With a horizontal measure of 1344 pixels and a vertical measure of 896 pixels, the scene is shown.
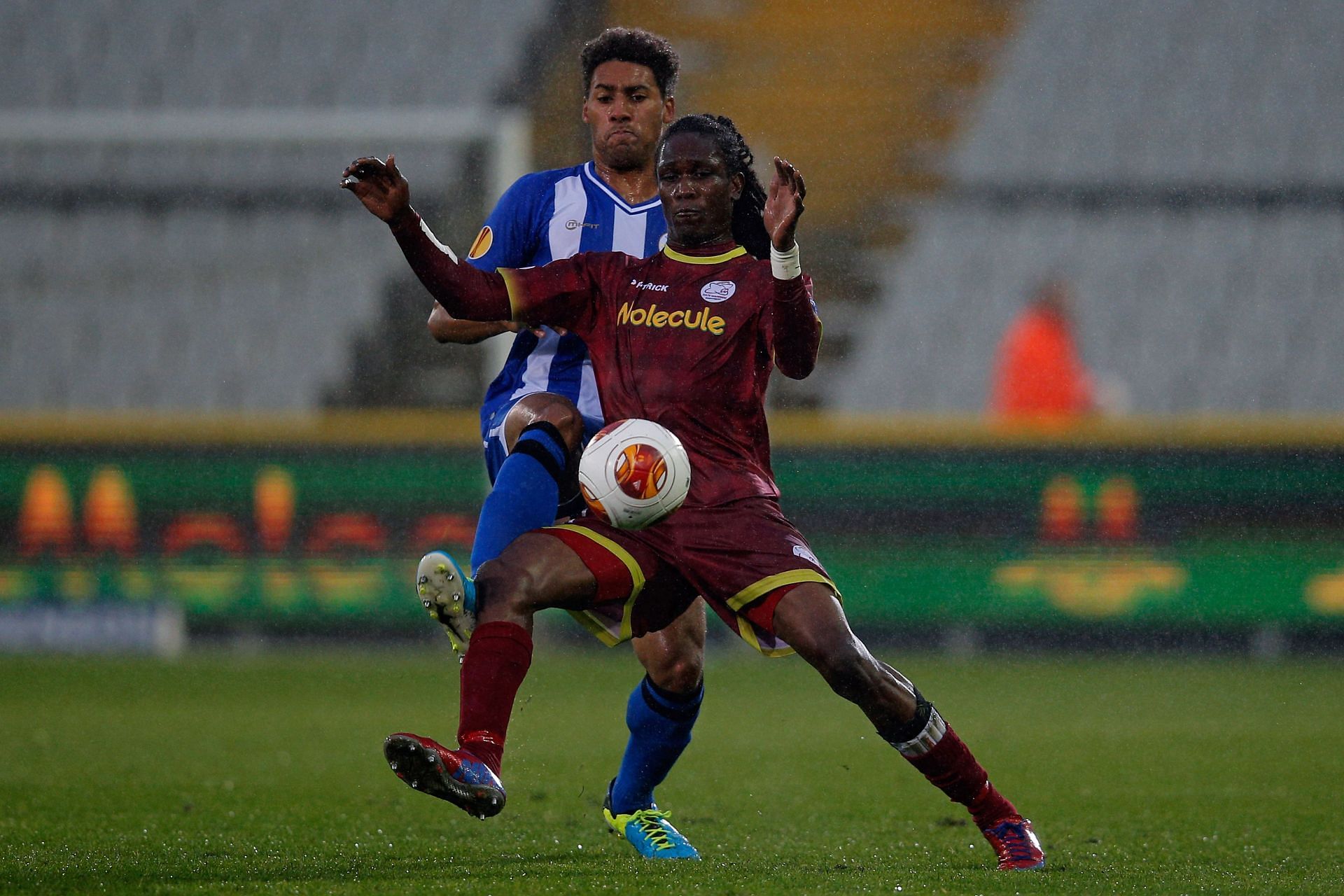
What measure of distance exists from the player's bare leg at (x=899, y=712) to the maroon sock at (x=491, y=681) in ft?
1.92

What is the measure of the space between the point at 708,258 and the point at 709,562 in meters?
0.74

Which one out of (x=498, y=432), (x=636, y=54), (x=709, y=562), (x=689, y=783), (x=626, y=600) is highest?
(x=636, y=54)

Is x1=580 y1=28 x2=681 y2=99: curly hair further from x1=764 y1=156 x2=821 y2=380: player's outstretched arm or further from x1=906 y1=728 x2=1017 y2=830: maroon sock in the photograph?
x1=906 y1=728 x2=1017 y2=830: maroon sock

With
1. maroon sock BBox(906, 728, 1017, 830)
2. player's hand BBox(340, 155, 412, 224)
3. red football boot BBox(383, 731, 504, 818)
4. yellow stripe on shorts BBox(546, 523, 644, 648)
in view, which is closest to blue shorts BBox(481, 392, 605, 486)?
yellow stripe on shorts BBox(546, 523, 644, 648)

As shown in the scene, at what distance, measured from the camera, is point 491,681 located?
3.91m

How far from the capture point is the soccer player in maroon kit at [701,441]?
3.96 meters

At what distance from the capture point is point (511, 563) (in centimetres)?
401

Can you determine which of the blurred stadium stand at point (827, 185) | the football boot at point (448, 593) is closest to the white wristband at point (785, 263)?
the football boot at point (448, 593)

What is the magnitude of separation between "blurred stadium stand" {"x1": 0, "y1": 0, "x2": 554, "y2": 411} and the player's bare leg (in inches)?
333

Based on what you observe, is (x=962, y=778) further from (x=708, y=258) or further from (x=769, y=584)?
(x=708, y=258)

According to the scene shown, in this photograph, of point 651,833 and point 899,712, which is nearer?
point 899,712

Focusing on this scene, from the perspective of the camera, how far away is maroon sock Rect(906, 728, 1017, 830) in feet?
13.6

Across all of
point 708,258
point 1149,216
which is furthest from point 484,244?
point 1149,216

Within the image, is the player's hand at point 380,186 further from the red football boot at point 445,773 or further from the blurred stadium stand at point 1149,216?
the blurred stadium stand at point 1149,216
